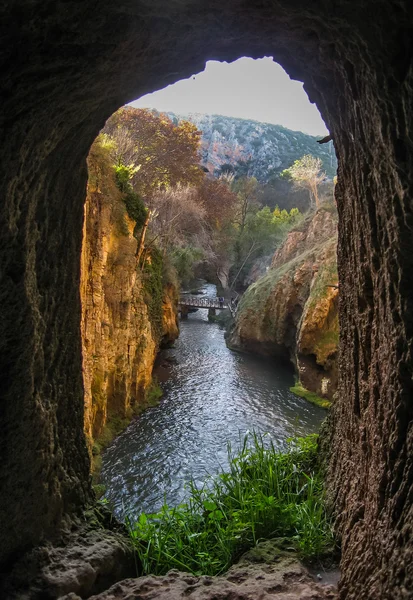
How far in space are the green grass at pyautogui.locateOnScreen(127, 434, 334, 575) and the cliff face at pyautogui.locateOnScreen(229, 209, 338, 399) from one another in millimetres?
12775

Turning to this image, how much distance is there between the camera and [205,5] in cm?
268

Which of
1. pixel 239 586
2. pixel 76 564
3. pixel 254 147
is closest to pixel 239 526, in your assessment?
pixel 239 586

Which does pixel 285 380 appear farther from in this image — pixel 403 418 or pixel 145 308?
pixel 403 418

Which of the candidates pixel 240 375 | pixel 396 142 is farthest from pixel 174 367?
pixel 396 142

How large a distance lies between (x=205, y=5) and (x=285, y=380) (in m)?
18.7

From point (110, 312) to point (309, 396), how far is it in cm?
904

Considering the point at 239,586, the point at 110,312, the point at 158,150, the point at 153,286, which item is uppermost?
the point at 158,150

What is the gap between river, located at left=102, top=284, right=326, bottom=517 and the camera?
10.2 m

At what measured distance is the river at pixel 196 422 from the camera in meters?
10.2

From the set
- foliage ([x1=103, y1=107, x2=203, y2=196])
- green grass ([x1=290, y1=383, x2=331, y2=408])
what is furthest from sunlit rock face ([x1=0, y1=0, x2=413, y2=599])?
foliage ([x1=103, y1=107, x2=203, y2=196])

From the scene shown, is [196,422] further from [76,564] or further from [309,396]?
[76,564]

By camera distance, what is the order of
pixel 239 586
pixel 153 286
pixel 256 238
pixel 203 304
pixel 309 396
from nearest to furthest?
pixel 239 586 → pixel 309 396 → pixel 153 286 → pixel 203 304 → pixel 256 238

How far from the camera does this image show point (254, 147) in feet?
238

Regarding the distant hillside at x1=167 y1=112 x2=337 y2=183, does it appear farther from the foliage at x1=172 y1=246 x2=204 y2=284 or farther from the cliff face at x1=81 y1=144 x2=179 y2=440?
the cliff face at x1=81 y1=144 x2=179 y2=440
